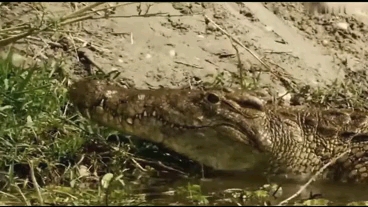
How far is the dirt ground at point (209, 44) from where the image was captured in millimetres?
5512

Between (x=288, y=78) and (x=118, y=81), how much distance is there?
49.7 inches

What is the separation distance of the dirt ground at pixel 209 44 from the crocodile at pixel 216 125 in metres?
0.74

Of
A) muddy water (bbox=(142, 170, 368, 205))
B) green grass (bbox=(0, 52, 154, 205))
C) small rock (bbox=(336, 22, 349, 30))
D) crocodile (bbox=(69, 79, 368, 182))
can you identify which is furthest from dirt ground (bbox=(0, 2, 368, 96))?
muddy water (bbox=(142, 170, 368, 205))

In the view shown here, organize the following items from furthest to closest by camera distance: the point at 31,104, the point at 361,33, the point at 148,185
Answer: the point at 361,33 < the point at 31,104 < the point at 148,185

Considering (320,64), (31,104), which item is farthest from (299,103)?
(31,104)

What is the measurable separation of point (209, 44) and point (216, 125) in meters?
1.41

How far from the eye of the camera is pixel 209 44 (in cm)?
592

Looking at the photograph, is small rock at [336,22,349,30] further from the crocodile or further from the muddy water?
the muddy water

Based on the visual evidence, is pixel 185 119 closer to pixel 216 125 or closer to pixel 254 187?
pixel 216 125

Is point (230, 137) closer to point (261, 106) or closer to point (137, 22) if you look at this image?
point (261, 106)

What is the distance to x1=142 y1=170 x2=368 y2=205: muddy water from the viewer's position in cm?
404

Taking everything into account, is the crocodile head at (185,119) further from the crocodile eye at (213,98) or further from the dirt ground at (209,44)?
the dirt ground at (209,44)

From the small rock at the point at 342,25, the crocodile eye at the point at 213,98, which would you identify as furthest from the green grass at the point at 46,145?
the small rock at the point at 342,25

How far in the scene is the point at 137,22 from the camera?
5906 millimetres
